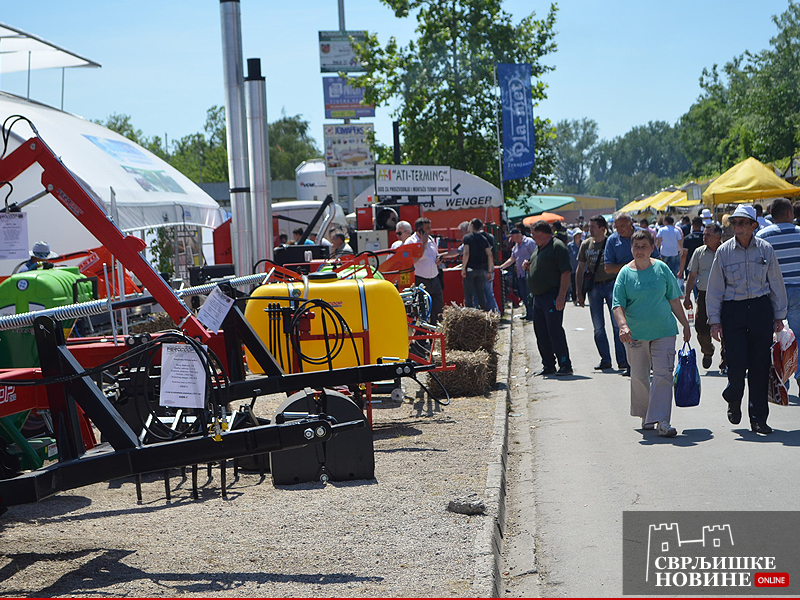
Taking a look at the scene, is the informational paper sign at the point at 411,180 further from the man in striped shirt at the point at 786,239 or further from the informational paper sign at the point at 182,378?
the informational paper sign at the point at 182,378

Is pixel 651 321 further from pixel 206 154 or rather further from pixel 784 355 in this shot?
pixel 206 154

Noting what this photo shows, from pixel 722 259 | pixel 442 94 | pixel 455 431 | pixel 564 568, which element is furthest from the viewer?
pixel 442 94

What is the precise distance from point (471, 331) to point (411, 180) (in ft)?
26.0

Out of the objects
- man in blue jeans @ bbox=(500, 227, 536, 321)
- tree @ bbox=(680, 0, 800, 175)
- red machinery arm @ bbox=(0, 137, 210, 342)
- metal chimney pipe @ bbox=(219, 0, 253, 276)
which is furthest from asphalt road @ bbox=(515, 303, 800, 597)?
tree @ bbox=(680, 0, 800, 175)

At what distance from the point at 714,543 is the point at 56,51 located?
77.3ft

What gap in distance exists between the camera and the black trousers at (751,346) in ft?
26.2

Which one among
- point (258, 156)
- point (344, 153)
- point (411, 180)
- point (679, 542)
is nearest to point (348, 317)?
point (679, 542)

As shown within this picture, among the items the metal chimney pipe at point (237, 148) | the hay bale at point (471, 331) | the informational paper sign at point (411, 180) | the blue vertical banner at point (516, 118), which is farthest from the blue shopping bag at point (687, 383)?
the blue vertical banner at point (516, 118)

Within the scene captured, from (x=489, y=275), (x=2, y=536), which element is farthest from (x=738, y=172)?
(x=2, y=536)

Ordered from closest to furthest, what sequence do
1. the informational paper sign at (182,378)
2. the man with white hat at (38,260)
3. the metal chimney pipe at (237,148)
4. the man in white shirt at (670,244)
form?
the informational paper sign at (182,378)
the man with white hat at (38,260)
the metal chimney pipe at (237,148)
the man in white shirt at (670,244)

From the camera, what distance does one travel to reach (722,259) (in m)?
8.21

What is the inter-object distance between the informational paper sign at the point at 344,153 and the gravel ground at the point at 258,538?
2082 centimetres

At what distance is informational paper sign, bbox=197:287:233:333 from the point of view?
5.41 metres

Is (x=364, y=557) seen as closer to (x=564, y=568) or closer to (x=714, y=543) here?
(x=564, y=568)
